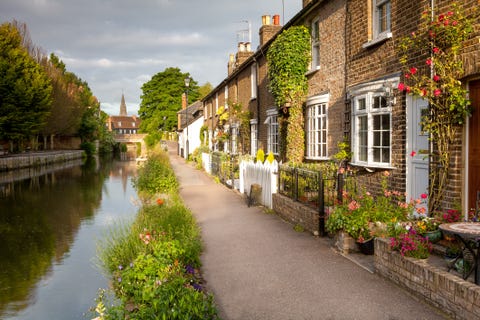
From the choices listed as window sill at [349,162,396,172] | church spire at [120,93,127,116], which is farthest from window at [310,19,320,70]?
church spire at [120,93,127,116]

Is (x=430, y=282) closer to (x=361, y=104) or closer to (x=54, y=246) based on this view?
(x=361, y=104)

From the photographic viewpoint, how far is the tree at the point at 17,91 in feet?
131

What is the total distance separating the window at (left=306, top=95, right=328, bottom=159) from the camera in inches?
561

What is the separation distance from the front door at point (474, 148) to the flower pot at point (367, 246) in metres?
1.71

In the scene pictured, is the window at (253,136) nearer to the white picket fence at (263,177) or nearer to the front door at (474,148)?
the white picket fence at (263,177)

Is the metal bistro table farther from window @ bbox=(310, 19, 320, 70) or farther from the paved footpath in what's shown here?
window @ bbox=(310, 19, 320, 70)

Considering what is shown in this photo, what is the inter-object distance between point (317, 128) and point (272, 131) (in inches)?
205

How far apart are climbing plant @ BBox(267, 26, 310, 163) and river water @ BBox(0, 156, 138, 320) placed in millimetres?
6025

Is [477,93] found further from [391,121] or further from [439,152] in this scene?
[391,121]

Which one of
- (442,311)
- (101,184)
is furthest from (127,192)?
(442,311)

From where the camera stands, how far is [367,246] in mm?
8094

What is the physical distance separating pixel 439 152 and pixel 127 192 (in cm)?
2079

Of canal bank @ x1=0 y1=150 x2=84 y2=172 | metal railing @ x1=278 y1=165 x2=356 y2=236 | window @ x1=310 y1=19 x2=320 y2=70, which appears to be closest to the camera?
metal railing @ x1=278 y1=165 x2=356 y2=236

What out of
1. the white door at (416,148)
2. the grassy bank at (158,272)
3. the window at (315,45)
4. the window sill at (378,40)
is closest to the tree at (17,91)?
the window at (315,45)
